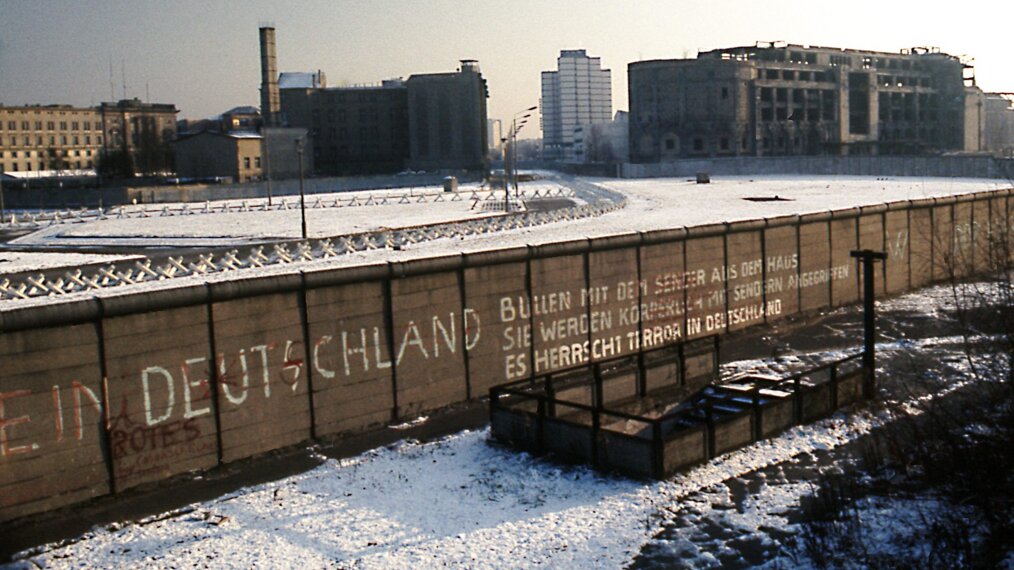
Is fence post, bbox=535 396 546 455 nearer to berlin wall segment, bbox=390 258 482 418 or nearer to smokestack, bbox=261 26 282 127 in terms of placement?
berlin wall segment, bbox=390 258 482 418

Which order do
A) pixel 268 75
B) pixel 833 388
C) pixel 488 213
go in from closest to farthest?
pixel 833 388
pixel 488 213
pixel 268 75

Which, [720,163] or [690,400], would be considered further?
[720,163]

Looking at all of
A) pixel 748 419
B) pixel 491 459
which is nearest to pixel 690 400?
pixel 748 419

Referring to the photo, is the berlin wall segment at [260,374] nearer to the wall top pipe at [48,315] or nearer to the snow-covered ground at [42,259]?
the wall top pipe at [48,315]

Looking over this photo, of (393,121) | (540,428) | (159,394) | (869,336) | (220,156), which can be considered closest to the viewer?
(159,394)

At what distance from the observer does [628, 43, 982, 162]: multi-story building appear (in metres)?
144

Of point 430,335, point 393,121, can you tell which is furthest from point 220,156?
point 430,335

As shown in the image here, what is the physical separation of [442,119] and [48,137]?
8517 cm

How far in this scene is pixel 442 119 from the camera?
148 meters

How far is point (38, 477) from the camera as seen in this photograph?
634 inches

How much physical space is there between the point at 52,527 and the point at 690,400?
508 inches

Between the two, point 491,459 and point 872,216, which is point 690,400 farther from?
point 872,216

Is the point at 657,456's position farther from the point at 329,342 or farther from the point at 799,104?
the point at 799,104

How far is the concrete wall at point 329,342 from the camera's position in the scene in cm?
1645
